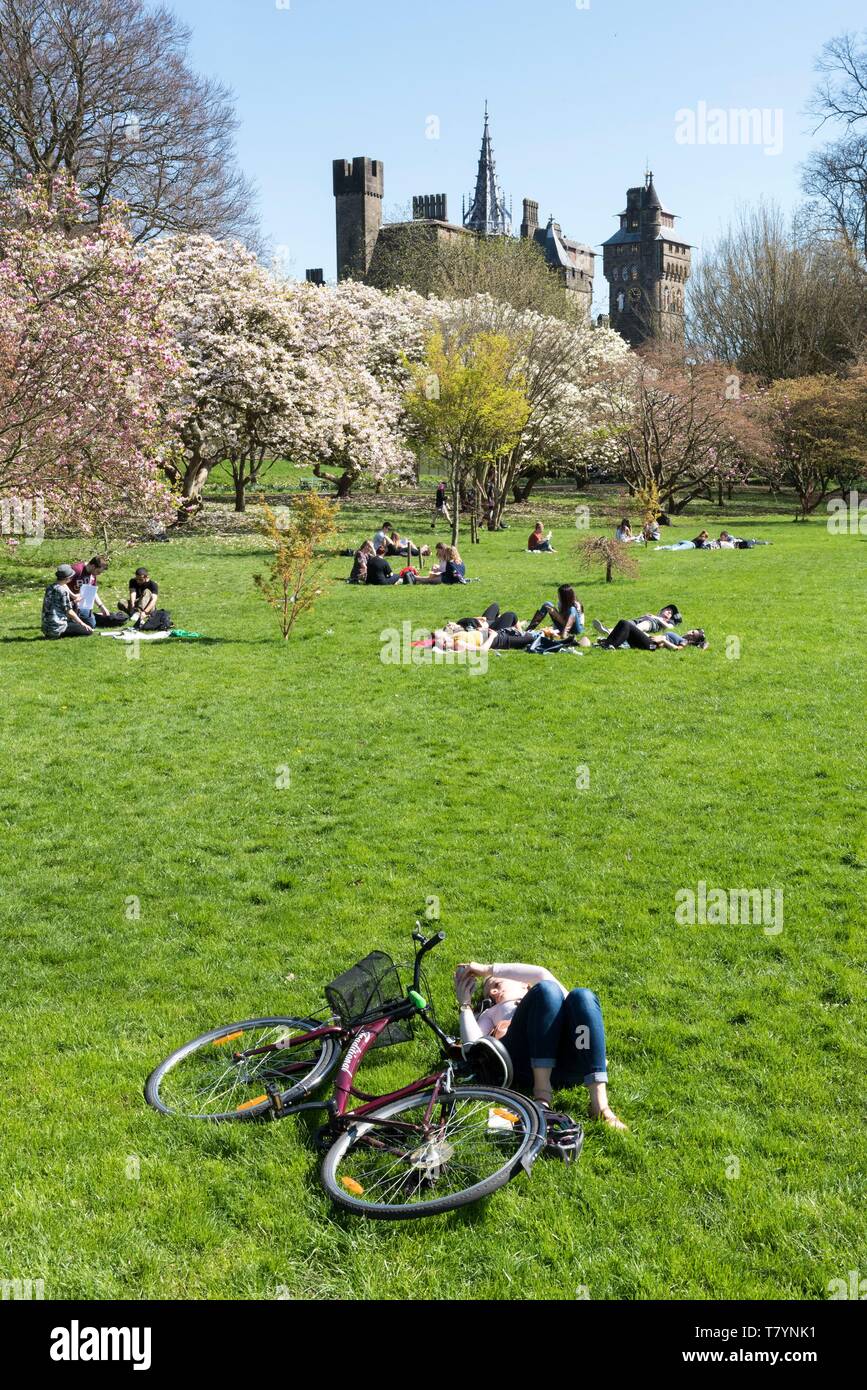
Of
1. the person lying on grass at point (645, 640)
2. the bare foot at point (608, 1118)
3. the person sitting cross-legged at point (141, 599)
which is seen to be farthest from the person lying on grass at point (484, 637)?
the bare foot at point (608, 1118)

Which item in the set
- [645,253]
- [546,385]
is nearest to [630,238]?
[645,253]

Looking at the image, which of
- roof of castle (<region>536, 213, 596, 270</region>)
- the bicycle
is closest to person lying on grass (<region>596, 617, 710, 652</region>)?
Result: the bicycle

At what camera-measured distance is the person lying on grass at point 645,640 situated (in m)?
16.5

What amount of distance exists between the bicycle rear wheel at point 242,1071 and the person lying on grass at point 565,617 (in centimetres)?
1156

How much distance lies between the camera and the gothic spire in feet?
339

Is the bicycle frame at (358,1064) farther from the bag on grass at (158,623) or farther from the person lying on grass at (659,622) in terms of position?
the bag on grass at (158,623)

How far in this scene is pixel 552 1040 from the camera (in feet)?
18.0

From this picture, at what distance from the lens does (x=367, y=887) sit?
8.11 meters

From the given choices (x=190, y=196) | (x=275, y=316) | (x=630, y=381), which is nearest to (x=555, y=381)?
(x=630, y=381)

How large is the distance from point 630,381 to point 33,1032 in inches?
1681

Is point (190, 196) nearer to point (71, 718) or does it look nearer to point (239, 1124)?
point (71, 718)

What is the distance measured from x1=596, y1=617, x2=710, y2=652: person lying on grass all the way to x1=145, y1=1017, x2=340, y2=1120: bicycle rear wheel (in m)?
11.5

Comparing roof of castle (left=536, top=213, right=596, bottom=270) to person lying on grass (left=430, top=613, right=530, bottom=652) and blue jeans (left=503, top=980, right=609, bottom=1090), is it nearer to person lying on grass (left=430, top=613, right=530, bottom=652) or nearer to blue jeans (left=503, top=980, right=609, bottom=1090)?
person lying on grass (left=430, top=613, right=530, bottom=652)

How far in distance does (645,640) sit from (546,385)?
27811 millimetres
